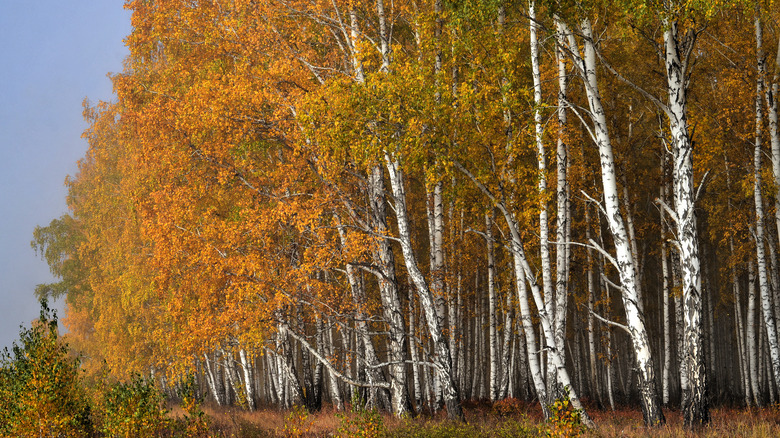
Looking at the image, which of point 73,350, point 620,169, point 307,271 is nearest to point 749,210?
point 620,169

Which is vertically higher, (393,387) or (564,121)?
(564,121)

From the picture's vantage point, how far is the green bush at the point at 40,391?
1032cm

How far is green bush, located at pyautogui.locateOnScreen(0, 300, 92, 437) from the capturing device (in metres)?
10.3

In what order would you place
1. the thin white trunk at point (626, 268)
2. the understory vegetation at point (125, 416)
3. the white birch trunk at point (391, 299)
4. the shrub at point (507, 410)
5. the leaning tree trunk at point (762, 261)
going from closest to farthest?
1. the thin white trunk at point (626, 268)
2. the understory vegetation at point (125, 416)
3. the white birch trunk at point (391, 299)
4. the leaning tree trunk at point (762, 261)
5. the shrub at point (507, 410)

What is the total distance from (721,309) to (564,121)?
26057 mm

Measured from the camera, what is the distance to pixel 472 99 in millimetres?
11383

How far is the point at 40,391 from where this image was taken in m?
10.4

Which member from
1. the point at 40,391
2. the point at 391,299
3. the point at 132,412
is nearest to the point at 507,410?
the point at 391,299

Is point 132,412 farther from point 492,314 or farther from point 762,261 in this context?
point 762,261

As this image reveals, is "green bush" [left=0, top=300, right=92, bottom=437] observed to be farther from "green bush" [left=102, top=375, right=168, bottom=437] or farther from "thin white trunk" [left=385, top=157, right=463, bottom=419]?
"thin white trunk" [left=385, top=157, right=463, bottom=419]

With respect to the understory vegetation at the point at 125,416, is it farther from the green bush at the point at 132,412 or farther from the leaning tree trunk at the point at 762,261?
the leaning tree trunk at the point at 762,261

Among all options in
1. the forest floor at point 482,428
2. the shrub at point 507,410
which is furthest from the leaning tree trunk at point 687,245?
the shrub at point 507,410

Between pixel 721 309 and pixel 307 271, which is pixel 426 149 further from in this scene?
pixel 721 309

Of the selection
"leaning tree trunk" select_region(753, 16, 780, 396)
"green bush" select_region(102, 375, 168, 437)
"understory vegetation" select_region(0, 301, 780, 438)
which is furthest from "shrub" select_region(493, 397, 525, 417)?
"green bush" select_region(102, 375, 168, 437)
